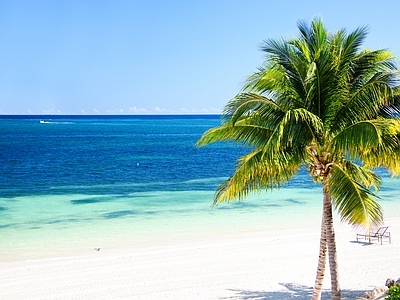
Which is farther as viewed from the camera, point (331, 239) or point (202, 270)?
point (202, 270)

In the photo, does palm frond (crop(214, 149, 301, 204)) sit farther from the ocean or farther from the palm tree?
the ocean

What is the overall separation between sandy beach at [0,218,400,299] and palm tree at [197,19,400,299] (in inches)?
150

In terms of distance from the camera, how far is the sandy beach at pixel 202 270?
39.7 ft

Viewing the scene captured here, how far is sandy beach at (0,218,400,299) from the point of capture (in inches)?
476

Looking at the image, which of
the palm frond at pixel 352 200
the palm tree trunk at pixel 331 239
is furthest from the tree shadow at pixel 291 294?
the palm frond at pixel 352 200

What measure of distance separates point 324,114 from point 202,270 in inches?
282

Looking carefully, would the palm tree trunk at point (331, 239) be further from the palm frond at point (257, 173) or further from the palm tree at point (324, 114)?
the palm frond at point (257, 173)

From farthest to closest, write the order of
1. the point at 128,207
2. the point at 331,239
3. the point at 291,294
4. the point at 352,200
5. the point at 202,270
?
the point at 128,207
the point at 202,270
the point at 291,294
the point at 331,239
the point at 352,200

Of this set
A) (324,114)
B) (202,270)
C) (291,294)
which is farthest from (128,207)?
(324,114)

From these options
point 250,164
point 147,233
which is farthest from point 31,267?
point 250,164

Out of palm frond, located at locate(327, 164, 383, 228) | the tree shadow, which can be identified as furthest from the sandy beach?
palm frond, located at locate(327, 164, 383, 228)

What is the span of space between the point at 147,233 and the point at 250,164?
11.9 metres

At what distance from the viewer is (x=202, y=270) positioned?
14094 mm

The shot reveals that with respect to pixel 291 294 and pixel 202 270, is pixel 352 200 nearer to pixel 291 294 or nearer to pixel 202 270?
pixel 291 294
